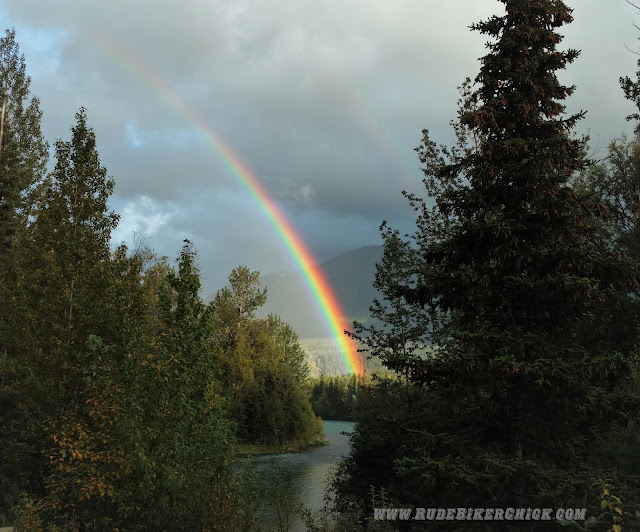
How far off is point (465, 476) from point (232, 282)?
1951 inches

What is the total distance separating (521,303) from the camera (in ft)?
31.0

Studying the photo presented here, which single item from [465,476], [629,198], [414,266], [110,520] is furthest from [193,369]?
[629,198]

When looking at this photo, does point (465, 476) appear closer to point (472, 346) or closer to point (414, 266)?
point (472, 346)

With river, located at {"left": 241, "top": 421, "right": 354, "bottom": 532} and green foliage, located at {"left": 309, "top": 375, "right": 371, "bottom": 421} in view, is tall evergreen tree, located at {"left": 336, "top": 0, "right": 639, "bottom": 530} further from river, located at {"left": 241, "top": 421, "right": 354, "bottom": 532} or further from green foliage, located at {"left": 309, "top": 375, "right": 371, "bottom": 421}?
green foliage, located at {"left": 309, "top": 375, "right": 371, "bottom": 421}

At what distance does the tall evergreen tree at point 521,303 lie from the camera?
27.3ft

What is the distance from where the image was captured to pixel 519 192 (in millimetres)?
9883

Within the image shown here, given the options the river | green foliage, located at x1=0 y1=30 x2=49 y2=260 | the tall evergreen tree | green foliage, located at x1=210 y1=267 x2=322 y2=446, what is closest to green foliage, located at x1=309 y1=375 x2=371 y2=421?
the river

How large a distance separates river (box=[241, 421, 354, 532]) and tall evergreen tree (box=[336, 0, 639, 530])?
12.0ft

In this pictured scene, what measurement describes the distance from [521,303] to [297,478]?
30.0 metres

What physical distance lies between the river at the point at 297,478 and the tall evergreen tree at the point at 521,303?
3.65 metres

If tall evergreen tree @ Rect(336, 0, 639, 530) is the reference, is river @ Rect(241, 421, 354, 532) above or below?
below

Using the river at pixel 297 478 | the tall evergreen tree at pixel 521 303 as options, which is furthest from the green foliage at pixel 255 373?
the tall evergreen tree at pixel 521 303

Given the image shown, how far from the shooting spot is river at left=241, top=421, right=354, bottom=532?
12.2m

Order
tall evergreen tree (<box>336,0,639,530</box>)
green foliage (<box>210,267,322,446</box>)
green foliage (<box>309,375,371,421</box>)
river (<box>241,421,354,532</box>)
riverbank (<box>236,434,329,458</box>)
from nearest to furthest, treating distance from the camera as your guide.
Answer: tall evergreen tree (<box>336,0,639,530</box>) < river (<box>241,421,354,532</box>) < riverbank (<box>236,434,329,458</box>) < green foliage (<box>210,267,322,446</box>) < green foliage (<box>309,375,371,421</box>)
